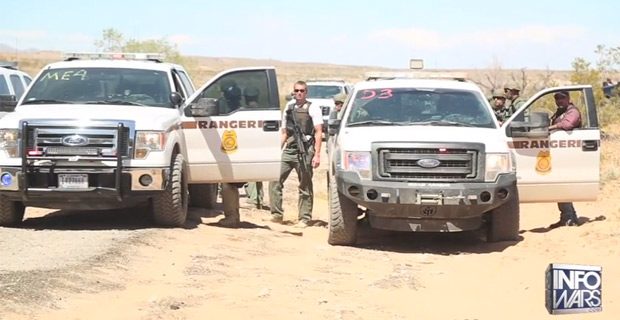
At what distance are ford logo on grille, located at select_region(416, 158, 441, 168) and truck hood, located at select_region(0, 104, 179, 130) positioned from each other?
2.68 meters

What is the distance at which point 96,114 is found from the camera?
32.5ft

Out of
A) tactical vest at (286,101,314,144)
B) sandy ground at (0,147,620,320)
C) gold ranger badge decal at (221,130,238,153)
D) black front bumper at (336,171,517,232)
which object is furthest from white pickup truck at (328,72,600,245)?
tactical vest at (286,101,314,144)

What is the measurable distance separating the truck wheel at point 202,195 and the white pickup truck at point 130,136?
5.22ft

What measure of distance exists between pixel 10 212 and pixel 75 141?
124 centimetres

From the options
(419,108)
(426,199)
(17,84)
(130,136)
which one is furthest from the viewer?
(17,84)

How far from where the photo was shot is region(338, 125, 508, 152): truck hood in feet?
31.3

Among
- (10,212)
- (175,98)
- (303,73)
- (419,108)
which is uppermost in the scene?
(175,98)

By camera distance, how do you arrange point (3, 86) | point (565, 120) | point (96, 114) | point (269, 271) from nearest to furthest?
point (269, 271) → point (96, 114) → point (565, 120) → point (3, 86)

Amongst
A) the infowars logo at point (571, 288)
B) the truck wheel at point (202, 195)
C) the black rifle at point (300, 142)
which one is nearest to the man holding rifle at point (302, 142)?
the black rifle at point (300, 142)

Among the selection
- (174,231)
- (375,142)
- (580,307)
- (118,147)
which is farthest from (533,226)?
(580,307)

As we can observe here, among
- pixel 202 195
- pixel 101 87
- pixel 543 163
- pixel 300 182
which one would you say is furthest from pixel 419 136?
pixel 202 195

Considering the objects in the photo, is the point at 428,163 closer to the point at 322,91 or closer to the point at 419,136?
the point at 419,136

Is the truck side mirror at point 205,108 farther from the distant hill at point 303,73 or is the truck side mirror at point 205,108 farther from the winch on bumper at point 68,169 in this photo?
the distant hill at point 303,73

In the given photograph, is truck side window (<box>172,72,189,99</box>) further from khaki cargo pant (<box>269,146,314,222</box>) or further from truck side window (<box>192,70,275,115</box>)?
khaki cargo pant (<box>269,146,314,222</box>)
